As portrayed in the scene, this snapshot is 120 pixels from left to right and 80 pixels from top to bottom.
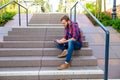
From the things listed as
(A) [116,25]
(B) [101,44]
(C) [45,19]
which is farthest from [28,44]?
(C) [45,19]

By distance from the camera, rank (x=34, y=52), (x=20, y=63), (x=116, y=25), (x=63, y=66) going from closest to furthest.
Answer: (x=63, y=66) → (x=20, y=63) → (x=34, y=52) → (x=116, y=25)

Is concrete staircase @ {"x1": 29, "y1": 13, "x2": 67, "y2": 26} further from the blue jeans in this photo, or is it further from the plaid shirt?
the plaid shirt

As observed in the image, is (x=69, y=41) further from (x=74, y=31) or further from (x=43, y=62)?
(x=43, y=62)

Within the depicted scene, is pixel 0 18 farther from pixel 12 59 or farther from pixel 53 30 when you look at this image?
pixel 12 59

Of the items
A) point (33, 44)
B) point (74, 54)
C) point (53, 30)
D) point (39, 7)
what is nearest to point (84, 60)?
point (74, 54)

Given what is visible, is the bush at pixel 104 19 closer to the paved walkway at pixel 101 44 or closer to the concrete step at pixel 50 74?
the paved walkway at pixel 101 44

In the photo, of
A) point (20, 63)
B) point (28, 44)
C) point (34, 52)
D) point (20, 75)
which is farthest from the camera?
point (28, 44)

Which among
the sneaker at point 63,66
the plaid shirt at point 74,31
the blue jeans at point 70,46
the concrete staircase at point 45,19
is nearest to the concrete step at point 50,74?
the sneaker at point 63,66

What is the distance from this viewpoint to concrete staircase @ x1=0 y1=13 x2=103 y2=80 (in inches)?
230

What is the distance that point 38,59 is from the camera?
254 inches

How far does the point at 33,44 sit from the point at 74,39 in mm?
1316

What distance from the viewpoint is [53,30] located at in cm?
802

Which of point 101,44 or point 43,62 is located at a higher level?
point 101,44

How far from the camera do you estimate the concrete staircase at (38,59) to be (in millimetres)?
5848
